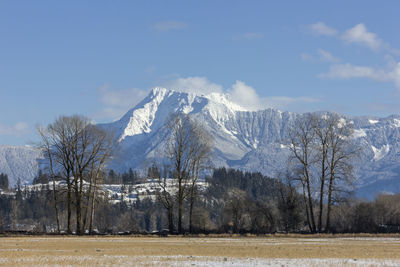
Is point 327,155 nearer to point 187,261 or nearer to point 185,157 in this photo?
point 185,157

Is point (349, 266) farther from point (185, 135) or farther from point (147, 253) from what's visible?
point (185, 135)

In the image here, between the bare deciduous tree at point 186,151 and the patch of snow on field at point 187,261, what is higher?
the bare deciduous tree at point 186,151

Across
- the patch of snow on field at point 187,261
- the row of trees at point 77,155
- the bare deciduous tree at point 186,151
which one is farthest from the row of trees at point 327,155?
the patch of snow on field at point 187,261

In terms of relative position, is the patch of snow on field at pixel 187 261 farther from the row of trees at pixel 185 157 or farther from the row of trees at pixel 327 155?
the row of trees at pixel 327 155

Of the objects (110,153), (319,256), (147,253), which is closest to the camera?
(319,256)

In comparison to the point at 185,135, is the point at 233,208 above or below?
below

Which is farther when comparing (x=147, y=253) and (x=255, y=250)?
(x=255, y=250)

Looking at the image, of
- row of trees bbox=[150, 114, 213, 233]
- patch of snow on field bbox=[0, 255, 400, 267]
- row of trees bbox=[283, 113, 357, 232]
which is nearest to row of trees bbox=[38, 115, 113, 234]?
row of trees bbox=[150, 114, 213, 233]

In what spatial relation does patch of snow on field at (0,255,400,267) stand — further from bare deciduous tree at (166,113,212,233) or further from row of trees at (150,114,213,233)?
bare deciduous tree at (166,113,212,233)

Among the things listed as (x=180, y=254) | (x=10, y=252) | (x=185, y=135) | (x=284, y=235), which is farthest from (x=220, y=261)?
(x=185, y=135)

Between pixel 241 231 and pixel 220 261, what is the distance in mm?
35520

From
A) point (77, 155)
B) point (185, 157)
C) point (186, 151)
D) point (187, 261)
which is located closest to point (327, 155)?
point (186, 151)

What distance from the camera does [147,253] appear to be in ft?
124

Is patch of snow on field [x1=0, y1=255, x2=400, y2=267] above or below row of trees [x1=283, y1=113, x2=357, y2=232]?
below
